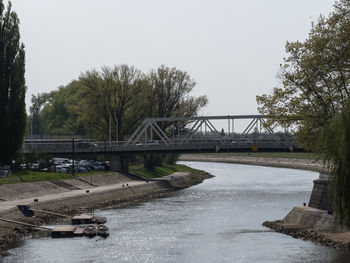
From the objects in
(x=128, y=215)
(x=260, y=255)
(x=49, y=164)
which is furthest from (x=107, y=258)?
(x=49, y=164)

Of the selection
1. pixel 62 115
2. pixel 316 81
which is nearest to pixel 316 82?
pixel 316 81

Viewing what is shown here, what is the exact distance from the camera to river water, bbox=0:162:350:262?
48.3m

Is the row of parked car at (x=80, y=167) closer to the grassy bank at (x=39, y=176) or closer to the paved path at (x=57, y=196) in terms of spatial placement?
the grassy bank at (x=39, y=176)

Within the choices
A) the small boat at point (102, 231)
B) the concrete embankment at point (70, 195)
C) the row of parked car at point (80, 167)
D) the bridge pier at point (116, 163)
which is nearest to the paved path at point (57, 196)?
the concrete embankment at point (70, 195)

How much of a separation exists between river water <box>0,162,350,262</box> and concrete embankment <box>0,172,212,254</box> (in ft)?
11.4

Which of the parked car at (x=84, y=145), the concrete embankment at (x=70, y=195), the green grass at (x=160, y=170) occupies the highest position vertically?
the parked car at (x=84, y=145)

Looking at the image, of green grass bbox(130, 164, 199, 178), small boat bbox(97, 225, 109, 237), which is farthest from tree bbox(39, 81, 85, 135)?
small boat bbox(97, 225, 109, 237)

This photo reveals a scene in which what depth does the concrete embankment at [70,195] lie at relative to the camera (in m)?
63.9

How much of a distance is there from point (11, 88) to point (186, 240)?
148 feet

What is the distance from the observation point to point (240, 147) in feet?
349

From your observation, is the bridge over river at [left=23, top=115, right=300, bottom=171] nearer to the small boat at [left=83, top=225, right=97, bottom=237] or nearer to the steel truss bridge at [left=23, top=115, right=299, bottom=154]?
the steel truss bridge at [left=23, top=115, right=299, bottom=154]

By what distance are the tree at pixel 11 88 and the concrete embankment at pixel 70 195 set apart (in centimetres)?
774

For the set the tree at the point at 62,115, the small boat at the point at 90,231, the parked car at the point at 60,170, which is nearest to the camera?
the small boat at the point at 90,231

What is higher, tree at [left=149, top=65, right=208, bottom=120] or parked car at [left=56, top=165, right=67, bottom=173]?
tree at [left=149, top=65, right=208, bottom=120]
